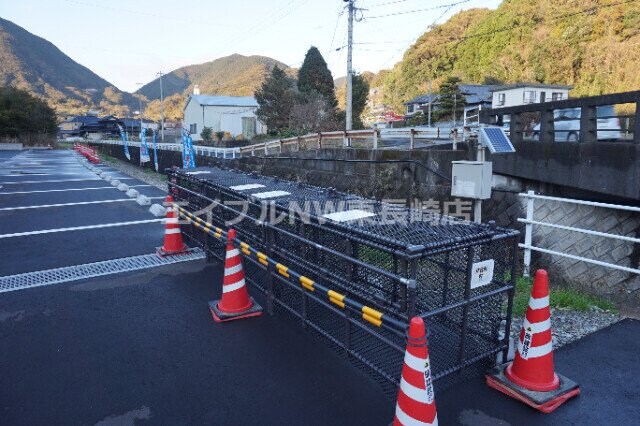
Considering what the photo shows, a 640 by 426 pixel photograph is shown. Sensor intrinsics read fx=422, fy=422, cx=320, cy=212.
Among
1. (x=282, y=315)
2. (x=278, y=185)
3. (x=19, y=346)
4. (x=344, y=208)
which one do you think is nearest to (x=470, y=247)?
(x=344, y=208)

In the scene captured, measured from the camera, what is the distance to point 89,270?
6.16 meters

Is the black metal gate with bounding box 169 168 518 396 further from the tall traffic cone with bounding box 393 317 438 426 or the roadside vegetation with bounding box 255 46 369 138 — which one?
the roadside vegetation with bounding box 255 46 369 138

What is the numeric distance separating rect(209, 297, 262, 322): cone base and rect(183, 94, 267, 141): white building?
4035 centimetres

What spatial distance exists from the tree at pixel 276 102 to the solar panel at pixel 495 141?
28253 mm

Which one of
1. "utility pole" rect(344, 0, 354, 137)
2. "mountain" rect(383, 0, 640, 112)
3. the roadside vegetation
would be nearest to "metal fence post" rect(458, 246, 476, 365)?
"utility pole" rect(344, 0, 354, 137)

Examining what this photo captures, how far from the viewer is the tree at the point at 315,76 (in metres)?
33.8

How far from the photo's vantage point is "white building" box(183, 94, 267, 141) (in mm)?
45344

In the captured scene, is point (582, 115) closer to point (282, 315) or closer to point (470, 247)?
point (470, 247)

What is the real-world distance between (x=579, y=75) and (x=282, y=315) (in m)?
46.1

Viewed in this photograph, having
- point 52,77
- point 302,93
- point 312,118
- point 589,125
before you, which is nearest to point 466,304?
point 589,125

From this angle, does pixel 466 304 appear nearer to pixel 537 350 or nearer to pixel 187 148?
pixel 537 350

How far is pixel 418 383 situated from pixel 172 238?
5.38 meters

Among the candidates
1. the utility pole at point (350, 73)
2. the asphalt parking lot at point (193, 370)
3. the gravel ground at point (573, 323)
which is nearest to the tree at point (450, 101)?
the utility pole at point (350, 73)

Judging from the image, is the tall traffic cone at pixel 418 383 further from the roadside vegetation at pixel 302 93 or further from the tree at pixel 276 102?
the tree at pixel 276 102
